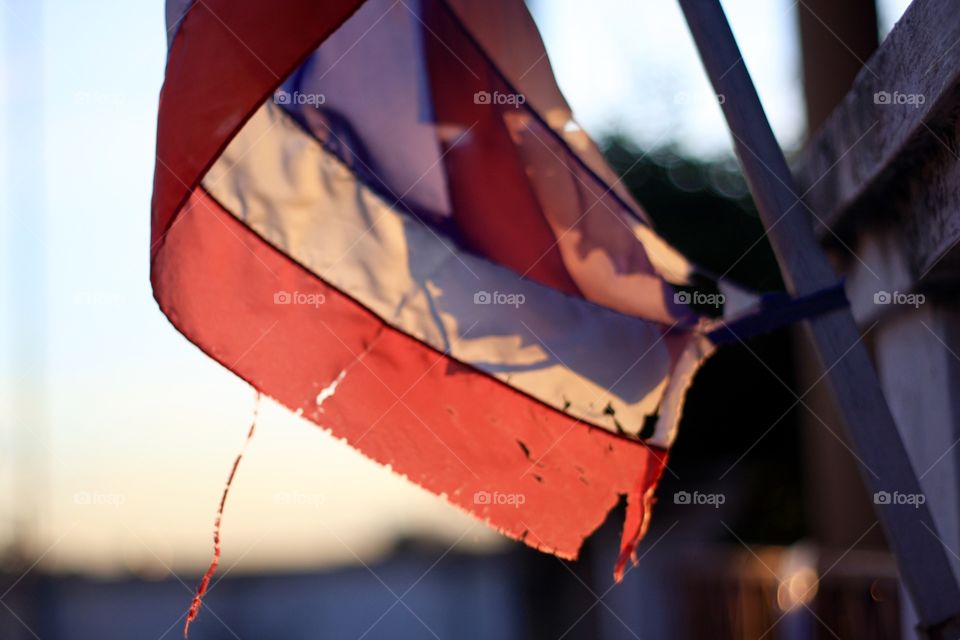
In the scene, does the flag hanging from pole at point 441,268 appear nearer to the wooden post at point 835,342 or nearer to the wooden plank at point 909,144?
the wooden post at point 835,342

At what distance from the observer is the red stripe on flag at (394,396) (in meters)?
2.60

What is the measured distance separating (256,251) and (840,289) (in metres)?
1.31

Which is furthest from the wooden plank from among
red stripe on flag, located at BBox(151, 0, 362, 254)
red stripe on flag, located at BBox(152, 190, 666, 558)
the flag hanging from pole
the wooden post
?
red stripe on flag, located at BBox(151, 0, 362, 254)

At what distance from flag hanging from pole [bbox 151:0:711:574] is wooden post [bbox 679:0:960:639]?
0.35m

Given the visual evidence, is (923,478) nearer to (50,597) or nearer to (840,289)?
(840,289)

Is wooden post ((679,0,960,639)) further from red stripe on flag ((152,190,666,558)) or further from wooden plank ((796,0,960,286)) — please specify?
red stripe on flag ((152,190,666,558))

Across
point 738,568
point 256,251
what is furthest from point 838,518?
point 256,251

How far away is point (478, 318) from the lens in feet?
8.63

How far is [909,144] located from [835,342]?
1.36 ft

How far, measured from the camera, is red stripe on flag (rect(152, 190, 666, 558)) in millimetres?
2602

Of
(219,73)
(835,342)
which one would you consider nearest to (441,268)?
(219,73)

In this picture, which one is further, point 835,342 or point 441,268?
point 441,268

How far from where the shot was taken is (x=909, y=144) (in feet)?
7.29

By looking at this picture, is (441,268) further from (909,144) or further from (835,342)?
(909,144)
